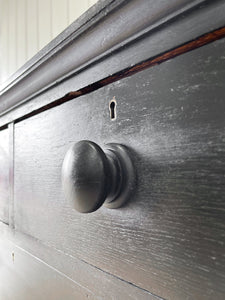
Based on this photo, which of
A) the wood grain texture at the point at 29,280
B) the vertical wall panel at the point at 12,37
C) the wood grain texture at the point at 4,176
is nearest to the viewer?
the wood grain texture at the point at 29,280

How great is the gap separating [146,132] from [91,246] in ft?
0.46

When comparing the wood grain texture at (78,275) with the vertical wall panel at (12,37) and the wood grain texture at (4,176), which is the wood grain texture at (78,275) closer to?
the wood grain texture at (4,176)

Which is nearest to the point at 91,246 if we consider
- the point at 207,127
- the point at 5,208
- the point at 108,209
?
the point at 108,209

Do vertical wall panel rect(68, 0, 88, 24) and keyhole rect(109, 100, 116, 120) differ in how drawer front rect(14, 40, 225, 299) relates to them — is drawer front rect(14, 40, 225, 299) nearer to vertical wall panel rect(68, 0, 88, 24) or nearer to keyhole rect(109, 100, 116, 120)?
keyhole rect(109, 100, 116, 120)

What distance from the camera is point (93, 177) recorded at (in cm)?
23

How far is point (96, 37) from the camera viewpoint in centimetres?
28

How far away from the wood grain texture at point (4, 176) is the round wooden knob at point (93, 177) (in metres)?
0.33

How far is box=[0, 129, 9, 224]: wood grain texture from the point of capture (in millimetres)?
542

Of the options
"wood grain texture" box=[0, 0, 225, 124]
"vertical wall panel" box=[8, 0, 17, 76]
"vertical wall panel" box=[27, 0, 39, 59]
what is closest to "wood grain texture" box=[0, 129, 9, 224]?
"wood grain texture" box=[0, 0, 225, 124]

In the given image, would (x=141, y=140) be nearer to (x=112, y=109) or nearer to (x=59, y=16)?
(x=112, y=109)

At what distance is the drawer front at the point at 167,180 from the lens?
19 cm

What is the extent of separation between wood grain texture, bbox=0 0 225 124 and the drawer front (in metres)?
0.02

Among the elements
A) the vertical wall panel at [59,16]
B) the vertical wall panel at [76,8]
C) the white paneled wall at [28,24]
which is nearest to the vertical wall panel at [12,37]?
the white paneled wall at [28,24]

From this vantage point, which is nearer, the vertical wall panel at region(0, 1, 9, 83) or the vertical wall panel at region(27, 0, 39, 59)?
the vertical wall panel at region(27, 0, 39, 59)
